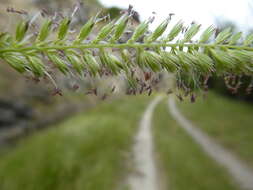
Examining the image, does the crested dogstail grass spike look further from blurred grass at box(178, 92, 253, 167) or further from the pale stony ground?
blurred grass at box(178, 92, 253, 167)

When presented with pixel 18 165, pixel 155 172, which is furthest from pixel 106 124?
pixel 18 165

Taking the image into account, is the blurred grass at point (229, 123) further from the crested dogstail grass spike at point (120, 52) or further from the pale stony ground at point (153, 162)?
the crested dogstail grass spike at point (120, 52)

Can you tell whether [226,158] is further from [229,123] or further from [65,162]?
[65,162]

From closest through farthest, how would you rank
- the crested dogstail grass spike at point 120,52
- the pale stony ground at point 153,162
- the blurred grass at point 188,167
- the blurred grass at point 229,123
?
the crested dogstail grass spike at point 120,52, the blurred grass at point 188,167, the pale stony ground at point 153,162, the blurred grass at point 229,123

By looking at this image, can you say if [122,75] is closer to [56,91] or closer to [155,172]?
[56,91]

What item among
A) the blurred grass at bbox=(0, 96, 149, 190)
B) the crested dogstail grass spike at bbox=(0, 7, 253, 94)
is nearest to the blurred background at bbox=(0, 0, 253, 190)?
the blurred grass at bbox=(0, 96, 149, 190)

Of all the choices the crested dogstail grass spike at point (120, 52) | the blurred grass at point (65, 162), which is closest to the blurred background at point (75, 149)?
the blurred grass at point (65, 162)

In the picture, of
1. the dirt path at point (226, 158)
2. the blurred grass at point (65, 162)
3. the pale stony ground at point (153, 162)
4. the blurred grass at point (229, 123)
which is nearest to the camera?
the blurred grass at point (65, 162)
